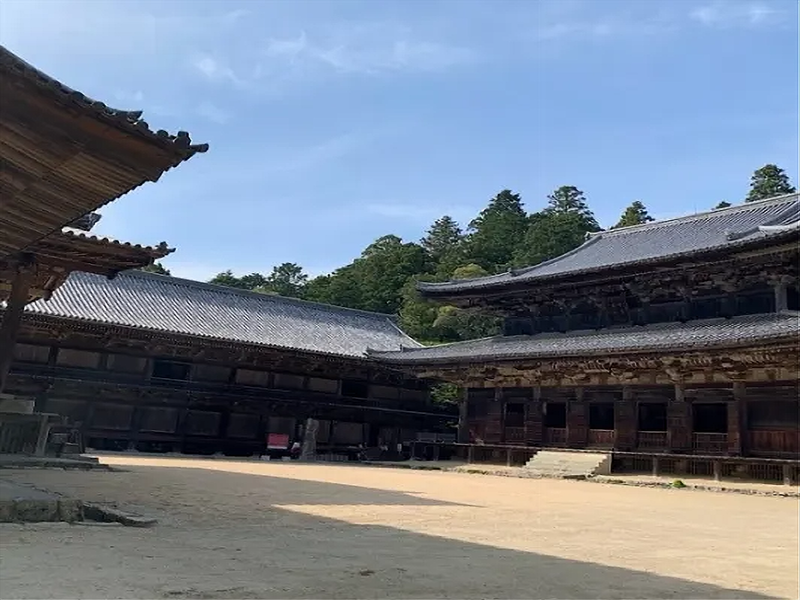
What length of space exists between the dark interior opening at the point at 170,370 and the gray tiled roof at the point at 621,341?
27.4 ft

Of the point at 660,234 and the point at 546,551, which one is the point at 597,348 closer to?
the point at 660,234

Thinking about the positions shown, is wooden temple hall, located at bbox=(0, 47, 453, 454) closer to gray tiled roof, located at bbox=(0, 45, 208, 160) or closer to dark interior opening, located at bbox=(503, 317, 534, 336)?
gray tiled roof, located at bbox=(0, 45, 208, 160)

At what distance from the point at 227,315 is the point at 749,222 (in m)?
23.5

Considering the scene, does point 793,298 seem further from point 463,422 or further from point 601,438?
point 463,422

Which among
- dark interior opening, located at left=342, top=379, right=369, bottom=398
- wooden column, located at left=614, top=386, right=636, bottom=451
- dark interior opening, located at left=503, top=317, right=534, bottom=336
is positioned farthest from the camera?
dark interior opening, located at left=342, top=379, right=369, bottom=398

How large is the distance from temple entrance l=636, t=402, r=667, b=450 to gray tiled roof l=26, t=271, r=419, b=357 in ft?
44.6

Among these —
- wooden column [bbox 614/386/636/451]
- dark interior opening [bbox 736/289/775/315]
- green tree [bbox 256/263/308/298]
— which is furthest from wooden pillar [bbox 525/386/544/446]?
green tree [bbox 256/263/308/298]

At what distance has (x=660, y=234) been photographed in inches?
1225

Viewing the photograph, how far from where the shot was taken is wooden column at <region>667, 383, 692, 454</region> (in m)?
22.5

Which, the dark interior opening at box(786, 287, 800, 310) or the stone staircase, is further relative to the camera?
the stone staircase

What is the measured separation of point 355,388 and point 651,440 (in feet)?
47.7

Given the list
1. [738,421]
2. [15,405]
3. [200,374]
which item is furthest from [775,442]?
[200,374]

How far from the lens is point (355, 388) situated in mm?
33125

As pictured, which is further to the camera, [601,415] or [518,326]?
[518,326]
